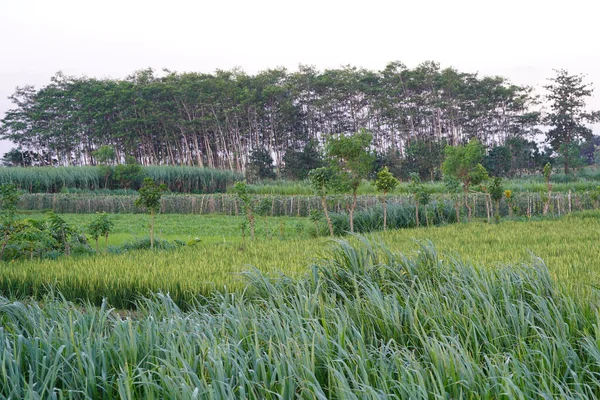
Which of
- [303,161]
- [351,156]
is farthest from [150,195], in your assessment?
[303,161]

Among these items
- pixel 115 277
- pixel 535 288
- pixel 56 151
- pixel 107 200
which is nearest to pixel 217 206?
pixel 107 200

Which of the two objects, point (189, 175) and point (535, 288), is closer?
point (535, 288)

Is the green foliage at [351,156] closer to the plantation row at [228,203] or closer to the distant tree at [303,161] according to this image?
the plantation row at [228,203]

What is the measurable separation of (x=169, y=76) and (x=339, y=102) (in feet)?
62.5

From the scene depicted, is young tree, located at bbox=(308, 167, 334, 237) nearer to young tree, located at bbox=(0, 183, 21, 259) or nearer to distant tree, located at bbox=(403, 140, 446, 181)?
young tree, located at bbox=(0, 183, 21, 259)

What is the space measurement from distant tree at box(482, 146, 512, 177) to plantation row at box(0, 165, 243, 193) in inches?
821

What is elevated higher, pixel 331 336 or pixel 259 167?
pixel 259 167

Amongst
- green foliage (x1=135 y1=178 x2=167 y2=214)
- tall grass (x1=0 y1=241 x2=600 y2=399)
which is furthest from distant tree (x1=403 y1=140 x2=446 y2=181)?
tall grass (x1=0 y1=241 x2=600 y2=399)

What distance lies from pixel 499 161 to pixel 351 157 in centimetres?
3192

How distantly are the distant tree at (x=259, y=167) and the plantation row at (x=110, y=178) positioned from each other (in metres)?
2.12

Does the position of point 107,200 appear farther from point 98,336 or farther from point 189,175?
point 98,336

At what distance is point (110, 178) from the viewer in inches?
1650

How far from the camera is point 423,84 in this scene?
53.3m

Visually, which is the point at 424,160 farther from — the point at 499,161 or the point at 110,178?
the point at 110,178
